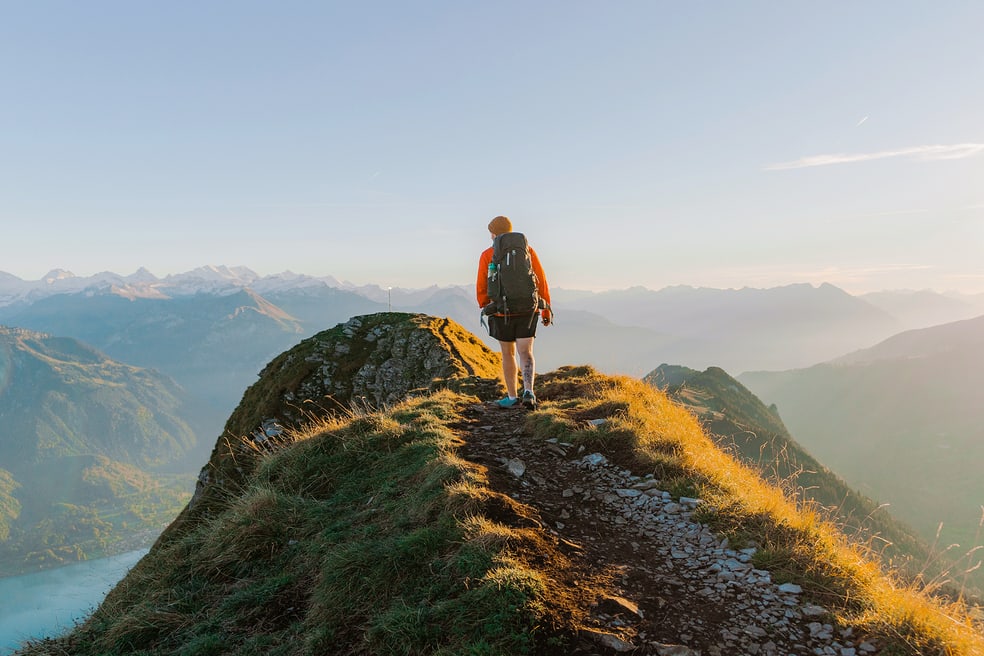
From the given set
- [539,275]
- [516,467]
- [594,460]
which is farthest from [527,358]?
[516,467]

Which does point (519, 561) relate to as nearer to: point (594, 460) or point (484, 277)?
point (594, 460)

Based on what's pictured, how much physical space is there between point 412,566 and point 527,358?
685cm

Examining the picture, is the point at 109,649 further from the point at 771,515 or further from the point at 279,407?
the point at 279,407

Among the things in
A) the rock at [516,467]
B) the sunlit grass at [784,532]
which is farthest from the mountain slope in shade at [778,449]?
the rock at [516,467]

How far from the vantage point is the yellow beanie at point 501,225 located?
11.4 metres

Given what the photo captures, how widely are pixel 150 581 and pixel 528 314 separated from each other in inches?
332

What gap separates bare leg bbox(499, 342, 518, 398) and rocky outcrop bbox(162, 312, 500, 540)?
5.00m

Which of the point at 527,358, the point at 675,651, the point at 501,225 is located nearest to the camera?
the point at 675,651

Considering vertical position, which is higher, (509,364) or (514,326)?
(514,326)

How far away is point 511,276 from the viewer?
11.0 m

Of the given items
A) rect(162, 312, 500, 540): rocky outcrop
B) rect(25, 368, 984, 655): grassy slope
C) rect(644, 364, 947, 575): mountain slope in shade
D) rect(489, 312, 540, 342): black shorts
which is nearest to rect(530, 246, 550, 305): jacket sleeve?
rect(489, 312, 540, 342): black shorts

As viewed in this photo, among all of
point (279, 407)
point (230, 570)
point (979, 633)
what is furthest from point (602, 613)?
point (279, 407)

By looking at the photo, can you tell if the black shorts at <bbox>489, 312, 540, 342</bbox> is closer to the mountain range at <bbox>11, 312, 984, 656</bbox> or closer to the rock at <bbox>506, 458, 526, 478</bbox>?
the mountain range at <bbox>11, 312, 984, 656</bbox>

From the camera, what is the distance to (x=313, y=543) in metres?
6.69
